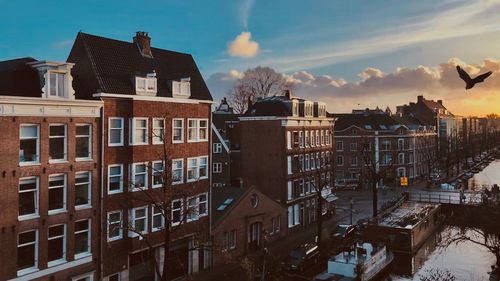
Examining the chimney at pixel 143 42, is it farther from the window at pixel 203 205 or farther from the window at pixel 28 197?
the window at pixel 28 197

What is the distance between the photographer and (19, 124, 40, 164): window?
2375cm

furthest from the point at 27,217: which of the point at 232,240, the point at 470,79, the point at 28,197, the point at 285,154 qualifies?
the point at 285,154

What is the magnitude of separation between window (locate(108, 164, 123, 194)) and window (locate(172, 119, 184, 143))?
16.0 ft

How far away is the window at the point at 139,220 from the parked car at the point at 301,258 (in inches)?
429

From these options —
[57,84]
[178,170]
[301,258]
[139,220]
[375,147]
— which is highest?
[57,84]

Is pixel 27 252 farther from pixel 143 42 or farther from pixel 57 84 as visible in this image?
pixel 143 42

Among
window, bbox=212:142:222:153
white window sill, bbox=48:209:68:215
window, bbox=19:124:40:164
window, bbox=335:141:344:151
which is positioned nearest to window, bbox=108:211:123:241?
white window sill, bbox=48:209:68:215

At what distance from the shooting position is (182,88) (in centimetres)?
3338

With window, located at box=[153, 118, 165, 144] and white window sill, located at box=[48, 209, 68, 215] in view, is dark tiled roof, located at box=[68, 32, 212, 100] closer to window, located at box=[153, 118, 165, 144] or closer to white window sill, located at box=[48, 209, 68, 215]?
window, located at box=[153, 118, 165, 144]

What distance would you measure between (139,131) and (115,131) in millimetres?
1726

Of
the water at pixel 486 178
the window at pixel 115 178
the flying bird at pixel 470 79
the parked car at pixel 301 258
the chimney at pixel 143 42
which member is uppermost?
the chimney at pixel 143 42

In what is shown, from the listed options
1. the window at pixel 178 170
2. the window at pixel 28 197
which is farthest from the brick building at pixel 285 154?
the window at pixel 28 197

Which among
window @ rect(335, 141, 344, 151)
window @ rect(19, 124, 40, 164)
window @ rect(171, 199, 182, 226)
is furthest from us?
window @ rect(335, 141, 344, 151)

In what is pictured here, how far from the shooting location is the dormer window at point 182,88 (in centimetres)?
3275
